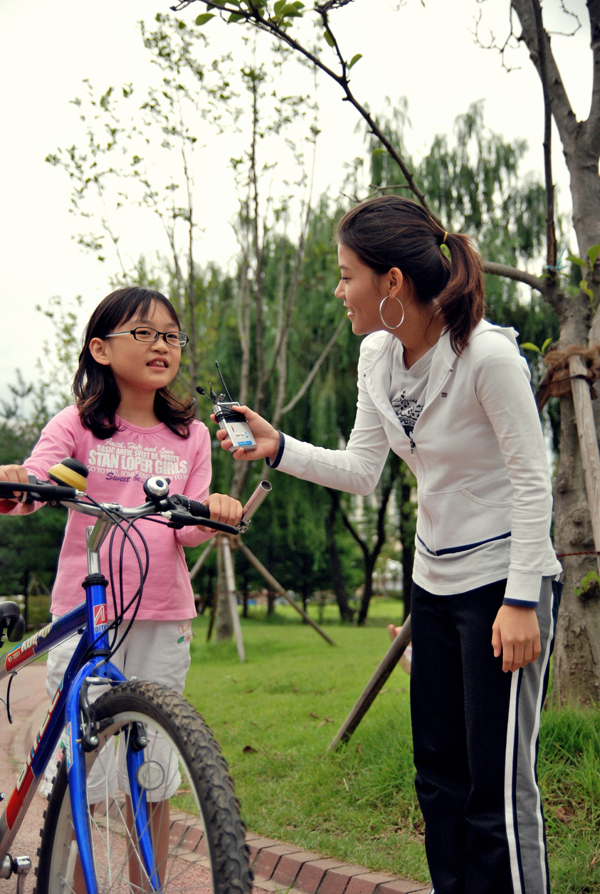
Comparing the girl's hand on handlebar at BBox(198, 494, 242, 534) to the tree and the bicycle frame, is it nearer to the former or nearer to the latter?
the bicycle frame

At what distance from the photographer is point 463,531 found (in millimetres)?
1921

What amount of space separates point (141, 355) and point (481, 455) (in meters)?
1.01

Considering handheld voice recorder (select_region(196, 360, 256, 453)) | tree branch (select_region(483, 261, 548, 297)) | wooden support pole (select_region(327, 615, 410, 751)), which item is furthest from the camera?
tree branch (select_region(483, 261, 548, 297))

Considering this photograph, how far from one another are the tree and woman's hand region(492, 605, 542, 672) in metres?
1.56

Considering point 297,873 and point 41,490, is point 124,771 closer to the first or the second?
point 41,490

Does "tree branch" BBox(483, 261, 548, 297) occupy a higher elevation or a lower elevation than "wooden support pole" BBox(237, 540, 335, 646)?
higher

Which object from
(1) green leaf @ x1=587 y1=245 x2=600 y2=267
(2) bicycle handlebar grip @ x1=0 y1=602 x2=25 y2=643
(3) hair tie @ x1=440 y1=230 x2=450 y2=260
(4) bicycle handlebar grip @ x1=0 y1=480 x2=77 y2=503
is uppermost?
(1) green leaf @ x1=587 y1=245 x2=600 y2=267

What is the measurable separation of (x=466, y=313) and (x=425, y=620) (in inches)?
31.6

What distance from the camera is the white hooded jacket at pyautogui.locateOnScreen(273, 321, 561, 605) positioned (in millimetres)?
1776

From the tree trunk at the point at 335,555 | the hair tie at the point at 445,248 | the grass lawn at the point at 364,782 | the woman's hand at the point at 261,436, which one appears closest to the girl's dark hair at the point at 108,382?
the woman's hand at the point at 261,436

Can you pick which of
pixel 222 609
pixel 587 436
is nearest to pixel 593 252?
pixel 587 436

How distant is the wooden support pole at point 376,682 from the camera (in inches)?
131

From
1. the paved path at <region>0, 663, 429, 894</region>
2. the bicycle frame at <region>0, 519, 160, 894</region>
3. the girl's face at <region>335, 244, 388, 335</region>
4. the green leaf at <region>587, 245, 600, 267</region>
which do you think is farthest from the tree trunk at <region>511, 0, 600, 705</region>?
the bicycle frame at <region>0, 519, 160, 894</region>

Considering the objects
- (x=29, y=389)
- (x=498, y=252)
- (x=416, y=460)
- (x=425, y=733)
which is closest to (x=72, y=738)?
(x=425, y=733)
